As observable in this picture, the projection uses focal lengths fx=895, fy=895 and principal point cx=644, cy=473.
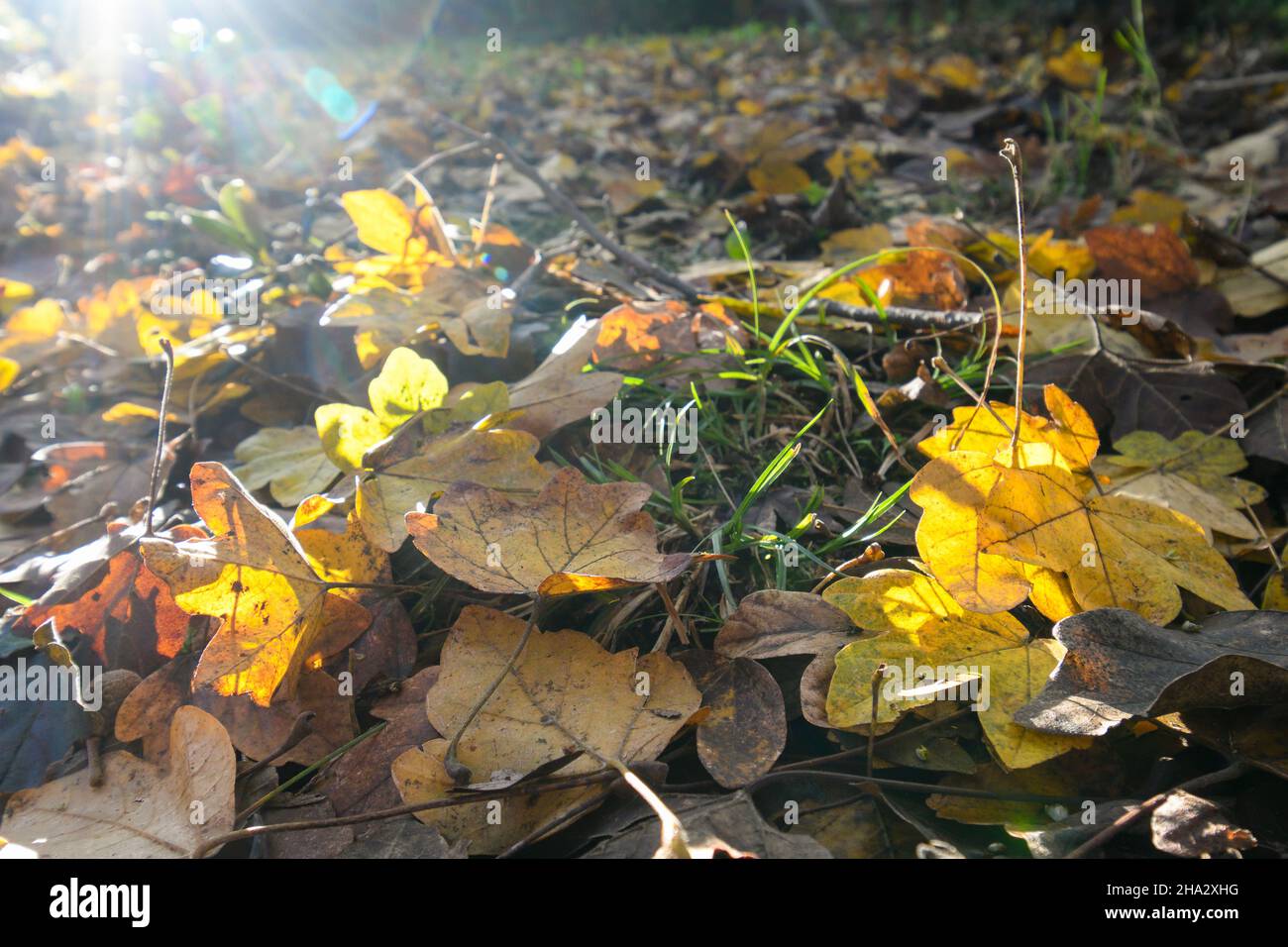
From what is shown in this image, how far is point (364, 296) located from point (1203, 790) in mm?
1286

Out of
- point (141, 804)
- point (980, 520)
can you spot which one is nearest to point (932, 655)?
point (980, 520)

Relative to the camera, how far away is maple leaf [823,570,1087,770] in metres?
0.83

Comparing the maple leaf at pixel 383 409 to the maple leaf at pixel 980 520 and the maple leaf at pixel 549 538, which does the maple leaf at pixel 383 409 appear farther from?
the maple leaf at pixel 980 520

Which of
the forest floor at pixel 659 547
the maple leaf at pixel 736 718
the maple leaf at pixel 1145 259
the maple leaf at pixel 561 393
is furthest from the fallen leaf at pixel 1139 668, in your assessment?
the maple leaf at pixel 1145 259

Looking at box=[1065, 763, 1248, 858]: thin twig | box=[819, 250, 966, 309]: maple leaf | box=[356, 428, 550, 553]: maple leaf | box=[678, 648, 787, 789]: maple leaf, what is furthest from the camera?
box=[819, 250, 966, 309]: maple leaf

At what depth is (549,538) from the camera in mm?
944

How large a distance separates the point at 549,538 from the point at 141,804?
490 millimetres

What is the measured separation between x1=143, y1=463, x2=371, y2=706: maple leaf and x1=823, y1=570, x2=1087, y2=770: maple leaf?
559 millimetres

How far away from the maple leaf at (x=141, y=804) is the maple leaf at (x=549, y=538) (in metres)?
0.30

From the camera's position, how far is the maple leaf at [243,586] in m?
0.90

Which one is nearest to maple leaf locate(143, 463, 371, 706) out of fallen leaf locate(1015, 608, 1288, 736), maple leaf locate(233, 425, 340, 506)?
maple leaf locate(233, 425, 340, 506)

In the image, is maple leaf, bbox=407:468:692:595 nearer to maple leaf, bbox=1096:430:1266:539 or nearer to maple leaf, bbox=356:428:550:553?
maple leaf, bbox=356:428:550:553

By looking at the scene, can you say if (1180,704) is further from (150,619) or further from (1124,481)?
(150,619)
